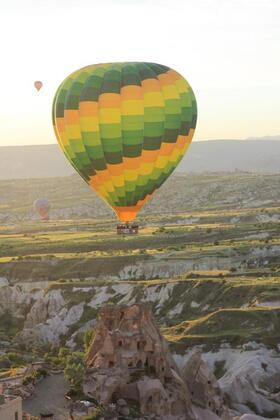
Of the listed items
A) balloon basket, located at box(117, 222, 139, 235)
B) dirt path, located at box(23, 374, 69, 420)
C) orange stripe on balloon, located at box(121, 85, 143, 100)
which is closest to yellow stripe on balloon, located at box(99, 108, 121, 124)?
orange stripe on balloon, located at box(121, 85, 143, 100)

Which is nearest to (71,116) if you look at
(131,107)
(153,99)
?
(131,107)

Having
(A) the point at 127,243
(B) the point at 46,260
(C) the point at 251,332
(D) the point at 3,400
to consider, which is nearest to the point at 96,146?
(D) the point at 3,400

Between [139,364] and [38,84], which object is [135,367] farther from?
[38,84]

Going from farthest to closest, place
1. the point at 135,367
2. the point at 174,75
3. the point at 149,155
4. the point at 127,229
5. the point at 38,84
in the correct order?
the point at 38,84 < the point at 127,229 < the point at 174,75 < the point at 149,155 < the point at 135,367

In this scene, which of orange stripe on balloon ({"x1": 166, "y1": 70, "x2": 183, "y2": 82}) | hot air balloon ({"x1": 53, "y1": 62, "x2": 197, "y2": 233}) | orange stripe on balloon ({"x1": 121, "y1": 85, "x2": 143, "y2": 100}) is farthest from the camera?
orange stripe on balloon ({"x1": 166, "y1": 70, "x2": 183, "y2": 82})

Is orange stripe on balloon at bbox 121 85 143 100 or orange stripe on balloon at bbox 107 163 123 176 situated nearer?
orange stripe on balloon at bbox 121 85 143 100

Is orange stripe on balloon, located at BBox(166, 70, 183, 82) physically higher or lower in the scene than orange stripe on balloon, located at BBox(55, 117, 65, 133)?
higher

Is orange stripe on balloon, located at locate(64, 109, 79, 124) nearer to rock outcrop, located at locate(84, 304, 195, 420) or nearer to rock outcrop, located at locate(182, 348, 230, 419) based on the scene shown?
rock outcrop, located at locate(84, 304, 195, 420)

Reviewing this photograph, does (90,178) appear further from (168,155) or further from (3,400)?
(3,400)
